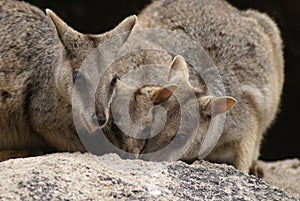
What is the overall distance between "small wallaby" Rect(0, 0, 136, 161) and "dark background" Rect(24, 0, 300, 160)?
3.90m

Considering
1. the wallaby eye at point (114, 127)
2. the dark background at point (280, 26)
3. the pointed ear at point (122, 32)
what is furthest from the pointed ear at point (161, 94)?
→ the dark background at point (280, 26)

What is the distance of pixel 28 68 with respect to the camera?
5875mm

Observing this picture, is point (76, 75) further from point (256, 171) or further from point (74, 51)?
point (256, 171)

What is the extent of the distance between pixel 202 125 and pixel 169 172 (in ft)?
3.19

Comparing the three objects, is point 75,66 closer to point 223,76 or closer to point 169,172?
point 169,172

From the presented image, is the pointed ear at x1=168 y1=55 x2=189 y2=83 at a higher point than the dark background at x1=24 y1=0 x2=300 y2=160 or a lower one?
higher

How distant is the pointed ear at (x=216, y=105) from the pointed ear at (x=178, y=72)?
24cm

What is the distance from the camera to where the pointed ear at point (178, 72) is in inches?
208

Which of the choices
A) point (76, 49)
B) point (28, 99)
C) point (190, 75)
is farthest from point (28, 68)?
point (190, 75)

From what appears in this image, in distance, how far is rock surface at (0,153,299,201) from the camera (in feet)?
13.1

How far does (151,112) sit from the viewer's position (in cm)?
488

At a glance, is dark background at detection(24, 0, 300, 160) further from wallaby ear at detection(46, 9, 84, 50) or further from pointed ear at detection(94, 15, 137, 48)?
wallaby ear at detection(46, 9, 84, 50)

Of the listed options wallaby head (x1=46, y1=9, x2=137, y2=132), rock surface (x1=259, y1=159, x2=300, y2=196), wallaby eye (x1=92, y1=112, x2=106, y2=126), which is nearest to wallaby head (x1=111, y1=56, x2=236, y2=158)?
wallaby eye (x1=92, y1=112, x2=106, y2=126)

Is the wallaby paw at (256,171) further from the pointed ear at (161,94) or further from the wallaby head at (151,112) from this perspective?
the pointed ear at (161,94)
